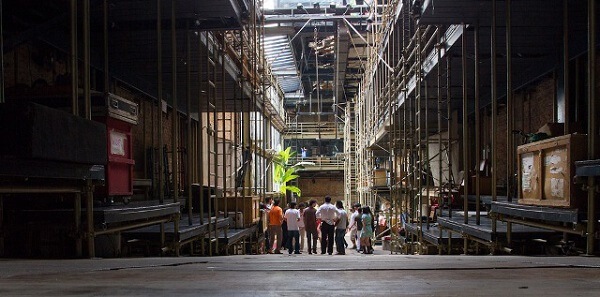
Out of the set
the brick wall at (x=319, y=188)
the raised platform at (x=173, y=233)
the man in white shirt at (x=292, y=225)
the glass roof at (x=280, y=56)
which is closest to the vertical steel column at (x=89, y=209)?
the raised platform at (x=173, y=233)

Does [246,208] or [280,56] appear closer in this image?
[246,208]

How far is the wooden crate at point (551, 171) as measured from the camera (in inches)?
216

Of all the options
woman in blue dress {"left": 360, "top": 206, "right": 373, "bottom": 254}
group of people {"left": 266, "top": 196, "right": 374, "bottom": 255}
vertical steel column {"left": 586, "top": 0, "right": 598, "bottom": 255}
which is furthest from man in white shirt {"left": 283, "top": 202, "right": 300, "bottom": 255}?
vertical steel column {"left": 586, "top": 0, "right": 598, "bottom": 255}

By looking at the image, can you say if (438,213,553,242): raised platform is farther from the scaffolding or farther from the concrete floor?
the concrete floor

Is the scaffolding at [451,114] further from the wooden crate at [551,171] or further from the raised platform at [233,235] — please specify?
the raised platform at [233,235]

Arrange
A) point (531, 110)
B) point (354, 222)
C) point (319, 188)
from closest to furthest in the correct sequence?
point (531, 110), point (354, 222), point (319, 188)

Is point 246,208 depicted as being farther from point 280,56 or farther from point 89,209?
point 280,56

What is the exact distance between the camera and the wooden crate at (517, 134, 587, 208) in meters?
5.48

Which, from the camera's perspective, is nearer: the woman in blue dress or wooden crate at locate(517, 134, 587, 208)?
wooden crate at locate(517, 134, 587, 208)

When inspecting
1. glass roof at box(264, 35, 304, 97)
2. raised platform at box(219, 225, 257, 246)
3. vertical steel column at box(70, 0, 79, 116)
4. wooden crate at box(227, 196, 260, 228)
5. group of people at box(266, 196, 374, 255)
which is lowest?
group of people at box(266, 196, 374, 255)

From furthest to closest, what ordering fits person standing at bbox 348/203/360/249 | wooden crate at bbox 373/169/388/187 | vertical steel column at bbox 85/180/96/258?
1. wooden crate at bbox 373/169/388/187
2. person standing at bbox 348/203/360/249
3. vertical steel column at bbox 85/180/96/258

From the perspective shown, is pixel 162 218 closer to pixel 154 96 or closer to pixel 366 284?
pixel 366 284

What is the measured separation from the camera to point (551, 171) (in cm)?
596

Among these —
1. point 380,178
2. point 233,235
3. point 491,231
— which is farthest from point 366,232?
point 491,231
